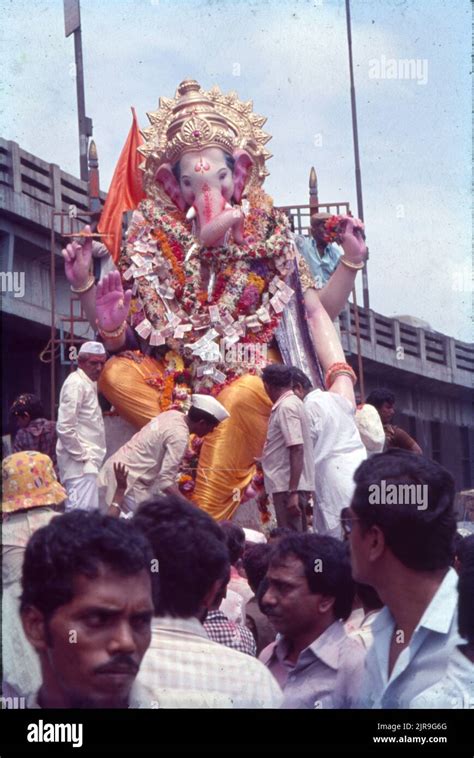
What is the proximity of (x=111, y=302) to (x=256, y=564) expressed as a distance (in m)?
3.37

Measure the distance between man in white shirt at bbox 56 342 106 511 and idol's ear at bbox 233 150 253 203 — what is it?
6.11 feet

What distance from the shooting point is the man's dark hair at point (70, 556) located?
317 centimetres

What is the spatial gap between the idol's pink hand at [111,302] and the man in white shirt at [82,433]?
1.98ft

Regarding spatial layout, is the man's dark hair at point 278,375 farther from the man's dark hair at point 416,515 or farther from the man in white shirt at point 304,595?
the man's dark hair at point 416,515

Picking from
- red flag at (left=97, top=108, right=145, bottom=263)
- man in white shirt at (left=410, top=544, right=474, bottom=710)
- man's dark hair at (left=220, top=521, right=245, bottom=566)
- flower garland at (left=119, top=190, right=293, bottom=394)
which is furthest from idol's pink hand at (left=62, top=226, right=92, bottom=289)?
man in white shirt at (left=410, top=544, right=474, bottom=710)

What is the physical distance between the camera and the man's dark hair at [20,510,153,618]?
10.4ft

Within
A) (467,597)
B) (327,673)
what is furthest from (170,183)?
(327,673)

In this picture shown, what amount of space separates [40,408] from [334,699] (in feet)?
14.7

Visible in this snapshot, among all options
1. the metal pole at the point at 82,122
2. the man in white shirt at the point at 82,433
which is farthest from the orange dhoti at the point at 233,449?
the metal pole at the point at 82,122

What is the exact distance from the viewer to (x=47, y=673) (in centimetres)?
318

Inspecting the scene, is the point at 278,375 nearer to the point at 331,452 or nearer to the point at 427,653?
the point at 331,452

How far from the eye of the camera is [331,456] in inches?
317

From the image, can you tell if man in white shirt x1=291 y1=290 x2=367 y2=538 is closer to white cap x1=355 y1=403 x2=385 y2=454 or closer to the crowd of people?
white cap x1=355 y1=403 x2=385 y2=454
